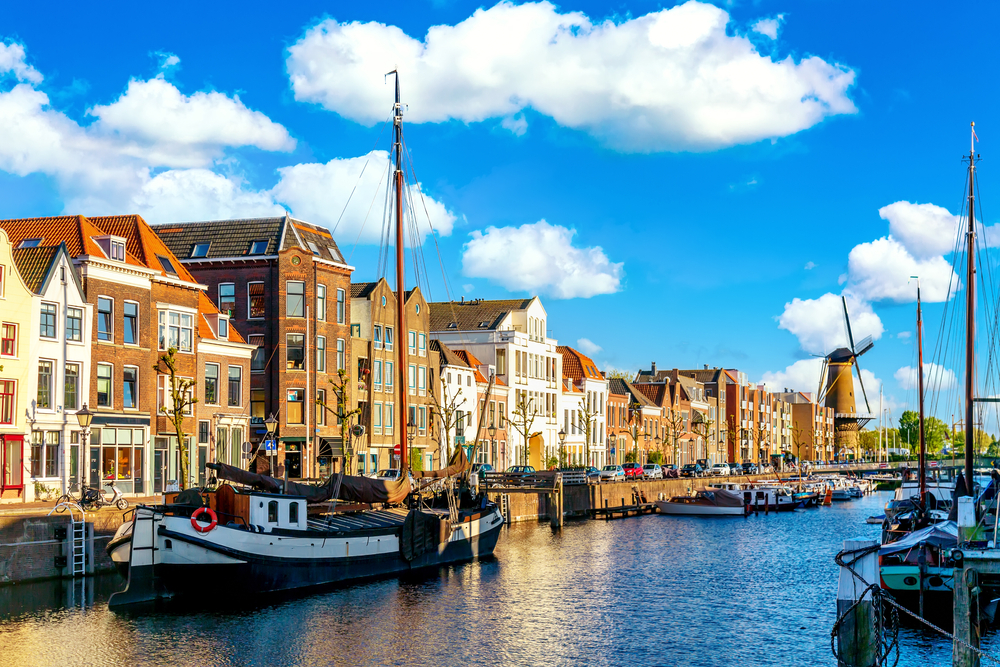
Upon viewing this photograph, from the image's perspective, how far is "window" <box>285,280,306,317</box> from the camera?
7512 centimetres

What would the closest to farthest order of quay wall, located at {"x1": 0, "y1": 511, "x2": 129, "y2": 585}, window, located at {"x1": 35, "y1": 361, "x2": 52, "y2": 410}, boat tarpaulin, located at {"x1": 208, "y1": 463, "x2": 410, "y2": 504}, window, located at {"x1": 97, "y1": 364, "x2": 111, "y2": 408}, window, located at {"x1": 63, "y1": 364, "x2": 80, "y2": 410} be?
quay wall, located at {"x1": 0, "y1": 511, "x2": 129, "y2": 585} < boat tarpaulin, located at {"x1": 208, "y1": 463, "x2": 410, "y2": 504} < window, located at {"x1": 35, "y1": 361, "x2": 52, "y2": 410} < window, located at {"x1": 63, "y1": 364, "x2": 80, "y2": 410} < window, located at {"x1": 97, "y1": 364, "x2": 111, "y2": 408}

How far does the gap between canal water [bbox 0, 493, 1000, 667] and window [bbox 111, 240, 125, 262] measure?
22.4m

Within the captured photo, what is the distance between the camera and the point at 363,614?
38938 millimetres

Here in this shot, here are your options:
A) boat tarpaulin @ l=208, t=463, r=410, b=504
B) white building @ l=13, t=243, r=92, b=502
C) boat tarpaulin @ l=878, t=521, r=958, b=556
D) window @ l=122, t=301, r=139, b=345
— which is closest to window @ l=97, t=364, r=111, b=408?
white building @ l=13, t=243, r=92, b=502

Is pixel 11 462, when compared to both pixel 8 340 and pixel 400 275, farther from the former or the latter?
pixel 400 275

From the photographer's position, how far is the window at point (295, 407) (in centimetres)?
7475

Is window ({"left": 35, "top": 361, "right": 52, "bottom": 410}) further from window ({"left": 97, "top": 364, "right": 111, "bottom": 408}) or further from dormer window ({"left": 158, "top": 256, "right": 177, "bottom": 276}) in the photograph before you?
dormer window ({"left": 158, "top": 256, "right": 177, "bottom": 276})

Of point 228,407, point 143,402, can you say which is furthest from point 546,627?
point 228,407

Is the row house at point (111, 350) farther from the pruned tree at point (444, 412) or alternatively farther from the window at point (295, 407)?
the pruned tree at point (444, 412)

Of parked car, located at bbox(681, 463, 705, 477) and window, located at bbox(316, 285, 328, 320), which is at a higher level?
window, located at bbox(316, 285, 328, 320)

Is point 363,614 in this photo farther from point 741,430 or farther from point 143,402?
point 741,430

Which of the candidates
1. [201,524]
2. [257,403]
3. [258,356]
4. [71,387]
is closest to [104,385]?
[71,387]

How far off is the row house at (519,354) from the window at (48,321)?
5253 cm

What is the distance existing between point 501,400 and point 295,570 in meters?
62.4
